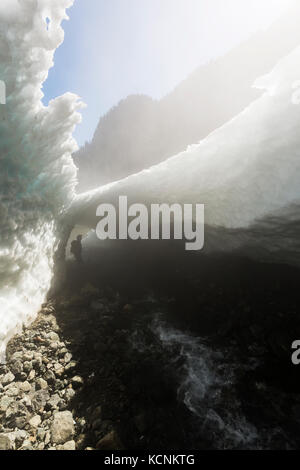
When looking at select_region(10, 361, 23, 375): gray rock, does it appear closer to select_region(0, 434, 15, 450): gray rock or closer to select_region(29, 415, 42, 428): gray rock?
select_region(29, 415, 42, 428): gray rock

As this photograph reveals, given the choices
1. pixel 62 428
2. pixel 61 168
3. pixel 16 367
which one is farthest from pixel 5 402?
pixel 61 168

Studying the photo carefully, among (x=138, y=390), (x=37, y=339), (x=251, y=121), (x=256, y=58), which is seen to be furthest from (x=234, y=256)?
(x=256, y=58)

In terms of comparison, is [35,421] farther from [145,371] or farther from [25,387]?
[145,371]

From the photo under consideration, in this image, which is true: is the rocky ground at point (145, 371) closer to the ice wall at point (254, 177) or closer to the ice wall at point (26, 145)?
the ice wall at point (26, 145)

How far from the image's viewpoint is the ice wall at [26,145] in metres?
5.08

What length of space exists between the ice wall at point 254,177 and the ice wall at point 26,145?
10.4ft

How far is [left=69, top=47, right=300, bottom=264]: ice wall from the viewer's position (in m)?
5.48

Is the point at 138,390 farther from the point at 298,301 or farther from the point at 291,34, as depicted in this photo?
the point at 291,34

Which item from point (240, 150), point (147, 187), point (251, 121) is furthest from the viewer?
point (147, 187)

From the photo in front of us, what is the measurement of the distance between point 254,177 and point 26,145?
19.2ft

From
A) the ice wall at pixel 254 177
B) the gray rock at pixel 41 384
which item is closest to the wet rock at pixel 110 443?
the gray rock at pixel 41 384
